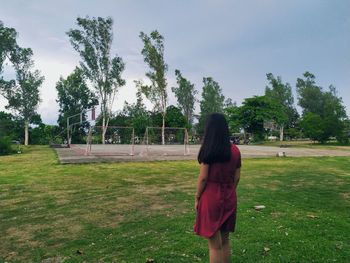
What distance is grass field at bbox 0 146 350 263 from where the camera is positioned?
4227 mm

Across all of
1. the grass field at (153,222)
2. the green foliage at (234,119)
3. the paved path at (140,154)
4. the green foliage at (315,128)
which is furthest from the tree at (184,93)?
the grass field at (153,222)

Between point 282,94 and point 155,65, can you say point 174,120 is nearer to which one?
point 155,65

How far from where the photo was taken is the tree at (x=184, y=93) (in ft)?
219

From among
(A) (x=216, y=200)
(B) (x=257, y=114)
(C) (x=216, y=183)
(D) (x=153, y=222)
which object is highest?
(B) (x=257, y=114)

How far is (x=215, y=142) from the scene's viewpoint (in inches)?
120

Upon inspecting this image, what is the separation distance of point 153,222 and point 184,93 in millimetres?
62449

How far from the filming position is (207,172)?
10.1ft

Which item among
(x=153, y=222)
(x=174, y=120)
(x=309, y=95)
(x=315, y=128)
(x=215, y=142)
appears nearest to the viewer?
(x=215, y=142)

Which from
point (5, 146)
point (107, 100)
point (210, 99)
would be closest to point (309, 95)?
point (210, 99)

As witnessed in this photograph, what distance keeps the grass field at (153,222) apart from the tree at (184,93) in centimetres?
5770

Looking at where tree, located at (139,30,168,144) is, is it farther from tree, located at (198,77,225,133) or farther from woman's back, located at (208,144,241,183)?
woman's back, located at (208,144,241,183)

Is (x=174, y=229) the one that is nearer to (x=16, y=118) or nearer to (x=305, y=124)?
(x=16, y=118)

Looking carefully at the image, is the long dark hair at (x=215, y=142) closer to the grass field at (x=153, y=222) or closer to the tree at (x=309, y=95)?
the grass field at (x=153, y=222)

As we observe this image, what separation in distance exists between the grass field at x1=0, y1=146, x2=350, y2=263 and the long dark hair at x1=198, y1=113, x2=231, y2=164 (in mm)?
1607
